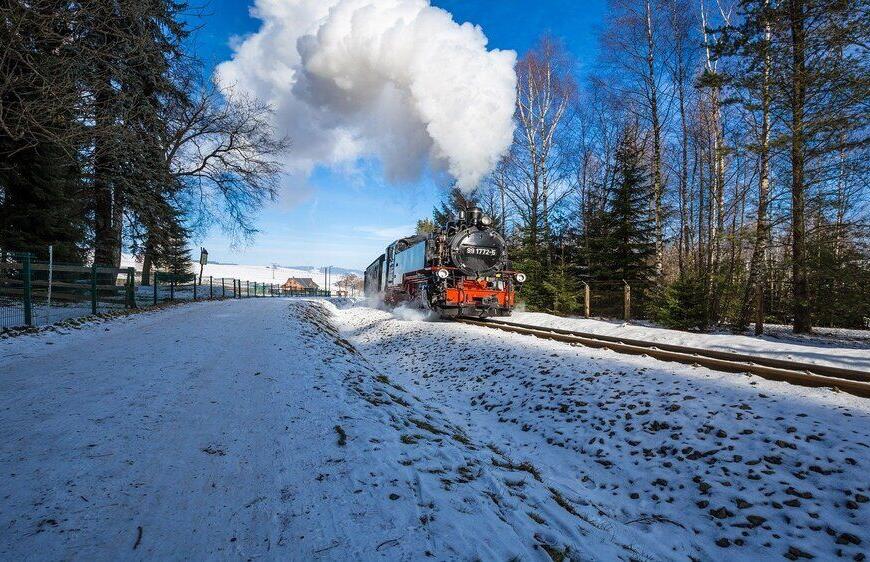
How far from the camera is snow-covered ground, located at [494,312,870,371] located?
22.2 feet

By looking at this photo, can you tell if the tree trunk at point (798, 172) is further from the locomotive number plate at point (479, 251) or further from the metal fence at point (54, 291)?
the metal fence at point (54, 291)

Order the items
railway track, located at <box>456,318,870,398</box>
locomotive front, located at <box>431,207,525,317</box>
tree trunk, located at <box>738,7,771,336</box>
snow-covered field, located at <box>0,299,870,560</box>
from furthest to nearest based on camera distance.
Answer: locomotive front, located at <box>431,207,525,317</box> → tree trunk, located at <box>738,7,771,336</box> → railway track, located at <box>456,318,870,398</box> → snow-covered field, located at <box>0,299,870,560</box>

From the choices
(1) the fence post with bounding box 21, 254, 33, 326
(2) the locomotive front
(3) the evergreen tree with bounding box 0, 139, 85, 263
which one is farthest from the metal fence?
(2) the locomotive front

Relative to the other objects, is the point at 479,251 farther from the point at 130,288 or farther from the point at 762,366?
the point at 130,288

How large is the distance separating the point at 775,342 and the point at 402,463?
9.14 meters

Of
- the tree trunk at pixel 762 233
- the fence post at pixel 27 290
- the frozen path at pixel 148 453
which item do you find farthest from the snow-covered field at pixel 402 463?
the tree trunk at pixel 762 233

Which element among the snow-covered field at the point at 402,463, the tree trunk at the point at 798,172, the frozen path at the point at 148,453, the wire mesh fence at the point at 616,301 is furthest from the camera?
the wire mesh fence at the point at 616,301

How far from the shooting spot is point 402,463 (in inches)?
125

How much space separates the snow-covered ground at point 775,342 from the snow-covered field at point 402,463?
8.14 feet

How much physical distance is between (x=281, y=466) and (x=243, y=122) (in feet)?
65.1

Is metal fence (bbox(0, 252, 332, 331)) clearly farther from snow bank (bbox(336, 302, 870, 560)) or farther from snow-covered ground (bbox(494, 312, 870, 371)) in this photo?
snow-covered ground (bbox(494, 312, 870, 371))

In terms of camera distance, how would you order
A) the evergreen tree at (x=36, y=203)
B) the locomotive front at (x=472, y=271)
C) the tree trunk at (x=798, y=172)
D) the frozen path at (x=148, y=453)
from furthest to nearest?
the locomotive front at (x=472, y=271) < the evergreen tree at (x=36, y=203) < the tree trunk at (x=798, y=172) < the frozen path at (x=148, y=453)

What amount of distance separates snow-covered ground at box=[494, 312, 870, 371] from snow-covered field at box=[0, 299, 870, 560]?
8.14 feet

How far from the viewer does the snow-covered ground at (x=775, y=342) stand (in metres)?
6.76
